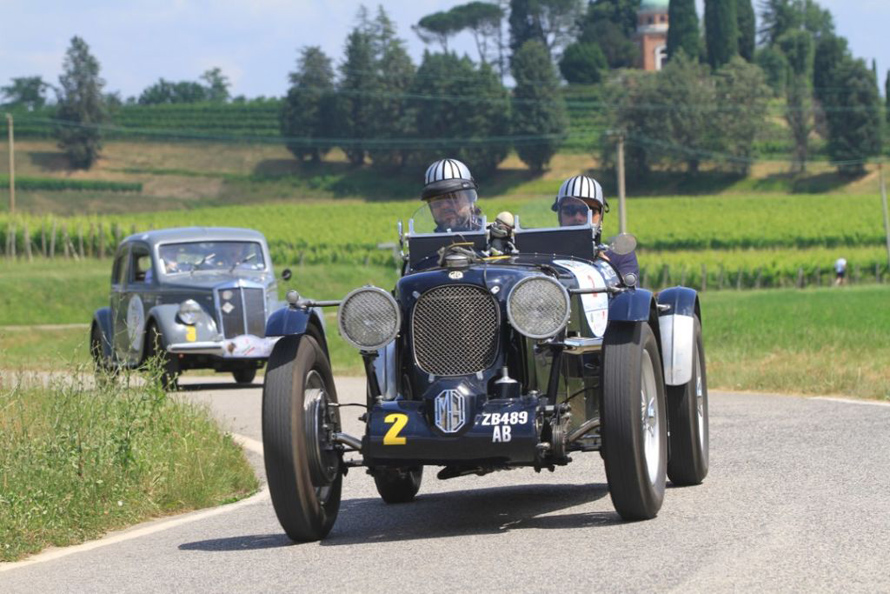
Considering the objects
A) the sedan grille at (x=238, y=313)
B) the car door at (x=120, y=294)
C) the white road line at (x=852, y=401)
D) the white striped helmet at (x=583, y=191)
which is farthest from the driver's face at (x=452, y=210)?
the car door at (x=120, y=294)

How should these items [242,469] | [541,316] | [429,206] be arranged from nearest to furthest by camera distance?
[541,316]
[429,206]
[242,469]

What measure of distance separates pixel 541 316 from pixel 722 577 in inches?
79.4

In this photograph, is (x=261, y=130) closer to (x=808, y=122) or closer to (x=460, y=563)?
(x=808, y=122)

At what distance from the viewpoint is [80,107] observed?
14012cm

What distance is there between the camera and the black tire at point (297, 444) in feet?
25.8

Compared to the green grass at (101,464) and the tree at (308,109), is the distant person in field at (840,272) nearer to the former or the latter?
the green grass at (101,464)

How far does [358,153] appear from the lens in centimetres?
13700

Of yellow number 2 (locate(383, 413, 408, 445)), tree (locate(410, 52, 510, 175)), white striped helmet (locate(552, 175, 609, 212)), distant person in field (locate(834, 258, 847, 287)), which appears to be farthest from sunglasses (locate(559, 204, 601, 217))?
tree (locate(410, 52, 510, 175))

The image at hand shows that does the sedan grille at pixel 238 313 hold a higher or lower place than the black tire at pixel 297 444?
lower

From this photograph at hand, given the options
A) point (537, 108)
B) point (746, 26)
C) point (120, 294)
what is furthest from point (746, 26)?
point (120, 294)

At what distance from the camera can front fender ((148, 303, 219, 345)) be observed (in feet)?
71.1

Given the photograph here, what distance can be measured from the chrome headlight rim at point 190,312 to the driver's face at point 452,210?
42.3ft

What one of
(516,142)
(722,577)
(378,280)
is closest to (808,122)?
(516,142)

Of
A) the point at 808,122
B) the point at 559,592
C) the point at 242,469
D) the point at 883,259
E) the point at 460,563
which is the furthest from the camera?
the point at 808,122
